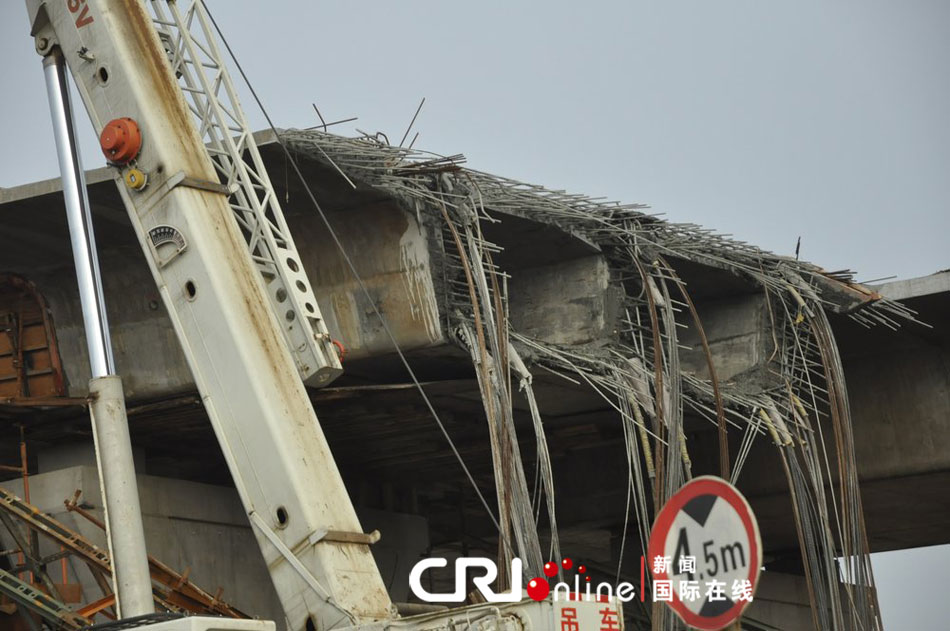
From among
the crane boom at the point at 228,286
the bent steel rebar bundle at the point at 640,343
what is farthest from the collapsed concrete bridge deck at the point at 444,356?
the crane boom at the point at 228,286

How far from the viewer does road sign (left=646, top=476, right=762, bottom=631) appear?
23.0 ft

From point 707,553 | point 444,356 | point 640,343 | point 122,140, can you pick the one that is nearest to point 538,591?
point 707,553

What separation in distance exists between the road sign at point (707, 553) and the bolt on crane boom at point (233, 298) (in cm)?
353

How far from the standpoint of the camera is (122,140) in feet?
45.1

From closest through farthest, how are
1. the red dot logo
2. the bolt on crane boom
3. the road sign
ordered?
the road sign → the red dot logo → the bolt on crane boom

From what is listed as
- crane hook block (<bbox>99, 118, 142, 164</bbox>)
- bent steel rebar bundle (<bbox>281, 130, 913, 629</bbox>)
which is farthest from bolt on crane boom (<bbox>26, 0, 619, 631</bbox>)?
bent steel rebar bundle (<bbox>281, 130, 913, 629</bbox>)

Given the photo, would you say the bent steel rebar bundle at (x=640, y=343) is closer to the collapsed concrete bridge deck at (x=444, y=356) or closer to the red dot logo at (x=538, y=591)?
the collapsed concrete bridge deck at (x=444, y=356)

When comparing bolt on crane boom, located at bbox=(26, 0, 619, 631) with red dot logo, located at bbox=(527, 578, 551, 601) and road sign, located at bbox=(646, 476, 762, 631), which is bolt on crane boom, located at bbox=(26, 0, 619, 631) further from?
road sign, located at bbox=(646, 476, 762, 631)

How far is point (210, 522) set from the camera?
2188cm

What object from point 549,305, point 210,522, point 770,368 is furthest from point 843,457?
point 210,522

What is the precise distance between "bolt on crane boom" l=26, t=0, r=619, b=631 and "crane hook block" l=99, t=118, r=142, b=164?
0.01 meters

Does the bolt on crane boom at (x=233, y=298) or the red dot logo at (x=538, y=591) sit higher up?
the bolt on crane boom at (x=233, y=298)

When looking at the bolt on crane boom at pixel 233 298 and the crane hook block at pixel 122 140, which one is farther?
the crane hook block at pixel 122 140

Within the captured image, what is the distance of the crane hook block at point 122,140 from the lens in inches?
542
